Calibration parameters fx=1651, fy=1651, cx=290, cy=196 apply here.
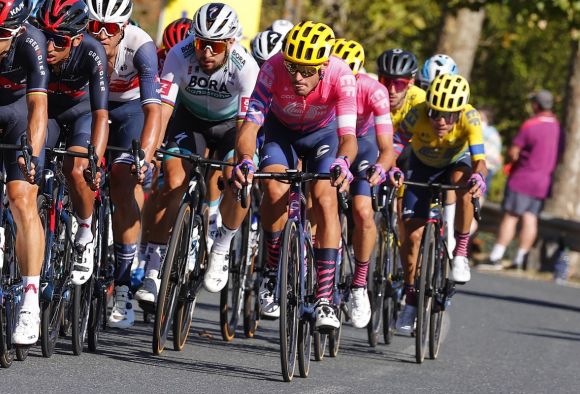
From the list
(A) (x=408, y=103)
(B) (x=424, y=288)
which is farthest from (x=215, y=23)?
(A) (x=408, y=103)

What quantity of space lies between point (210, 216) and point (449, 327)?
345 centimetres

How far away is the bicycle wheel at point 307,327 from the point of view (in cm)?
995

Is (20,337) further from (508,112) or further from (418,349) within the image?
(508,112)

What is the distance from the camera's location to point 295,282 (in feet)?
32.6

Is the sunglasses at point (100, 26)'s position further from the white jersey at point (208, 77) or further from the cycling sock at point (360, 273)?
the cycling sock at point (360, 273)

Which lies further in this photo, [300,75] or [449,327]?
[449,327]

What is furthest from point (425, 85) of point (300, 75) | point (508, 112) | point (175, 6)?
point (508, 112)

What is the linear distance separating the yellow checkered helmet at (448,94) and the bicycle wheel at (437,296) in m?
1.08

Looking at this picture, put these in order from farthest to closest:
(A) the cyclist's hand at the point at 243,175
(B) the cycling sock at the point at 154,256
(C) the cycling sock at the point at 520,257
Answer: (C) the cycling sock at the point at 520,257 → (B) the cycling sock at the point at 154,256 → (A) the cyclist's hand at the point at 243,175

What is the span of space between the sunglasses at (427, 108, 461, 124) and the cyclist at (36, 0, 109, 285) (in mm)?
3108

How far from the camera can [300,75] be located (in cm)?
1017

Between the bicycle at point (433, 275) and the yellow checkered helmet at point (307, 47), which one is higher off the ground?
the yellow checkered helmet at point (307, 47)

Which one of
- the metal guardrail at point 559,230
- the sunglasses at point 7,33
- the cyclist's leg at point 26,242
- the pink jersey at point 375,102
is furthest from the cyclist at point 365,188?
the metal guardrail at point 559,230

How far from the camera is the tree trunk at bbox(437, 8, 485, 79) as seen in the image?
25.7 meters
